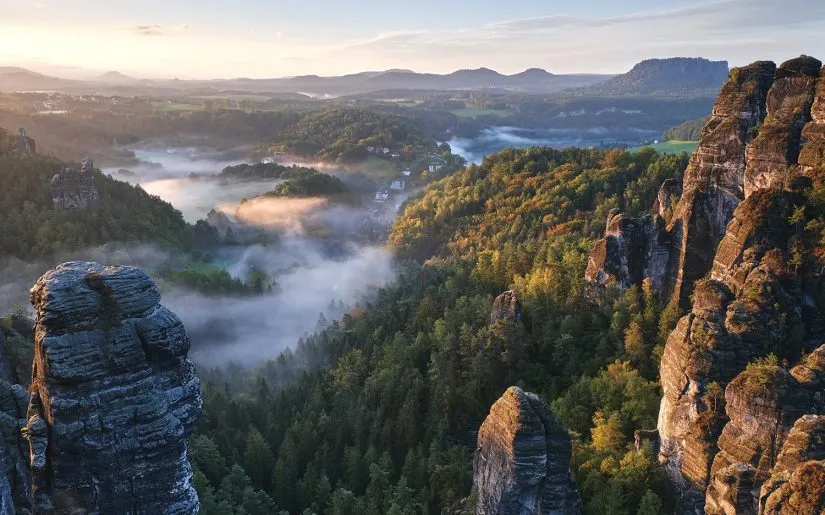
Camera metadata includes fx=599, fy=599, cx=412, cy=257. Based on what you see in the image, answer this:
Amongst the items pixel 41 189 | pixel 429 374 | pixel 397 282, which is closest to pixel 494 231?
pixel 397 282

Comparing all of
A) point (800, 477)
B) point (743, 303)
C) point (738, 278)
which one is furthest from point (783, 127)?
point (800, 477)

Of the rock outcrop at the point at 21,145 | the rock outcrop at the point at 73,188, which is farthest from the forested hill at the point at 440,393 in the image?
the rock outcrop at the point at 21,145

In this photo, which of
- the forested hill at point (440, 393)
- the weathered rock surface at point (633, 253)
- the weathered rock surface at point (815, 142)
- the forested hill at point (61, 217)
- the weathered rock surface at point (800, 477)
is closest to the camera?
the weathered rock surface at point (800, 477)

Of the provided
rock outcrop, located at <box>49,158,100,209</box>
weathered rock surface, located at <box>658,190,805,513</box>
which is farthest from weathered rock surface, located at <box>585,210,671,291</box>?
rock outcrop, located at <box>49,158,100,209</box>

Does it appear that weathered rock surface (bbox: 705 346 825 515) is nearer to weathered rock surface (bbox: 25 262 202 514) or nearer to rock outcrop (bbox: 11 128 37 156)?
weathered rock surface (bbox: 25 262 202 514)

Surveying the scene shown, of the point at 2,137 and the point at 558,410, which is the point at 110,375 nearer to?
the point at 558,410

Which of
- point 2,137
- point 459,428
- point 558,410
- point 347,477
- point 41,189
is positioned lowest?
point 347,477

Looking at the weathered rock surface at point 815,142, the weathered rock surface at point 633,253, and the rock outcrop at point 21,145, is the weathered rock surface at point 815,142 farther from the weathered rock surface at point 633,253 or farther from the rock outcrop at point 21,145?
the rock outcrop at point 21,145
